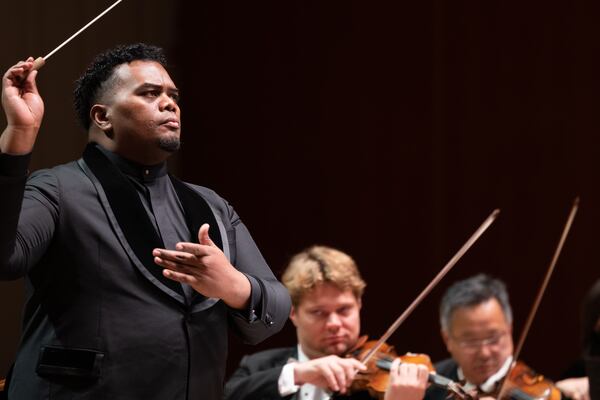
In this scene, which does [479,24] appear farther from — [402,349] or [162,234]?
[162,234]

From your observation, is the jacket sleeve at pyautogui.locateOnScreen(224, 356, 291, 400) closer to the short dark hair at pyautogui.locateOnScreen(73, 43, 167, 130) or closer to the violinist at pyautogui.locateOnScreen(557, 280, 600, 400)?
the violinist at pyautogui.locateOnScreen(557, 280, 600, 400)

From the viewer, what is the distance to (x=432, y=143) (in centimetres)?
357

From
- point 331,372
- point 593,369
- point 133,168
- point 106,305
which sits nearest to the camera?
point 106,305

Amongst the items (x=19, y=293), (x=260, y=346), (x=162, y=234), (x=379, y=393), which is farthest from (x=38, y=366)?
(x=260, y=346)

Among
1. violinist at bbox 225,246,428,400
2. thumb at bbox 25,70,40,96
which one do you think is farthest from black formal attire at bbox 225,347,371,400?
thumb at bbox 25,70,40,96

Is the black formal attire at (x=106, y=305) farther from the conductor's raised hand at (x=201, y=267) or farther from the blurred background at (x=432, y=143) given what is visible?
the blurred background at (x=432, y=143)

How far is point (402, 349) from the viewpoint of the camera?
11.8 feet

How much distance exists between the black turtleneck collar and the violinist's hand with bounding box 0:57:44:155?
24cm

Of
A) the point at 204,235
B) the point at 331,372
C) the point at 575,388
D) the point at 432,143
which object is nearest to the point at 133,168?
the point at 204,235

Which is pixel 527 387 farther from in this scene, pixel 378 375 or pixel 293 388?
pixel 293 388

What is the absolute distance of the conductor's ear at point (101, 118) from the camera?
5.34ft

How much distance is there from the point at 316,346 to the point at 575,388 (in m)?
0.73

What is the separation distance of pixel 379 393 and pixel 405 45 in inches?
61.6

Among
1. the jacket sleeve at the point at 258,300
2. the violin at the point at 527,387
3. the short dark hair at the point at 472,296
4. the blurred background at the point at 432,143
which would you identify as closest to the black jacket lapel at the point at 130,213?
the jacket sleeve at the point at 258,300
